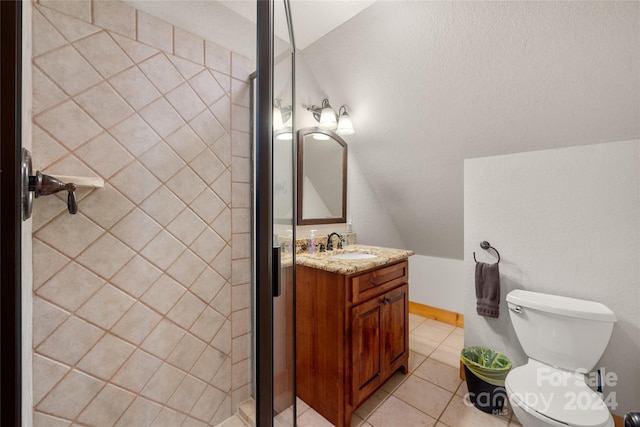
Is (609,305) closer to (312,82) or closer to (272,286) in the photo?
(272,286)

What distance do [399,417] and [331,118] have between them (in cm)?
193

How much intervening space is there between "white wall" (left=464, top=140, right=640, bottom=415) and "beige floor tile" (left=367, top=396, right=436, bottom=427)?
666mm

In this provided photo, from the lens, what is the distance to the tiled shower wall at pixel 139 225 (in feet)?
2.99

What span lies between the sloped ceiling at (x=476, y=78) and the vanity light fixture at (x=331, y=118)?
8 centimetres

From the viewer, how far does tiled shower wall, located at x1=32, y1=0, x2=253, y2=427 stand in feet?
2.99

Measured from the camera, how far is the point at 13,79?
1.14 feet

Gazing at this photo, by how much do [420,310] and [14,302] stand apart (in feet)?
9.76

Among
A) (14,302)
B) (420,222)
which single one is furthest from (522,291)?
(14,302)

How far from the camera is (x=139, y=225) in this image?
3.52ft

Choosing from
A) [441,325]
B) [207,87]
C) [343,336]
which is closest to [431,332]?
[441,325]

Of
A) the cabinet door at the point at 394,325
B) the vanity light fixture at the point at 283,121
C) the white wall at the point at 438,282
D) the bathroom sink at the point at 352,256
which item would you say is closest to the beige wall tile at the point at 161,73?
the vanity light fixture at the point at 283,121

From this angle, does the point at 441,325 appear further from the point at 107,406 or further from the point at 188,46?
the point at 188,46

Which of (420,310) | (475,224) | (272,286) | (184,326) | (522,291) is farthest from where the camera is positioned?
(420,310)

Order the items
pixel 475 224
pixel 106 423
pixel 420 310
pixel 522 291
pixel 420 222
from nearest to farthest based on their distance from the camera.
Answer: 1. pixel 106 423
2. pixel 522 291
3. pixel 475 224
4. pixel 420 222
5. pixel 420 310
